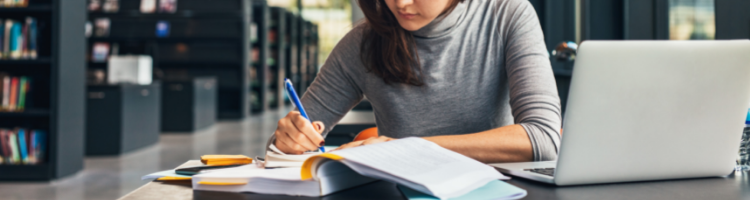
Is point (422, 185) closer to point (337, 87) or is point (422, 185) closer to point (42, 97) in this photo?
point (337, 87)

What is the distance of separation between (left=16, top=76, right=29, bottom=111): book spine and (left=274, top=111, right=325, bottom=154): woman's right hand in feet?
10.6

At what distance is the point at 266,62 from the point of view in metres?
9.30

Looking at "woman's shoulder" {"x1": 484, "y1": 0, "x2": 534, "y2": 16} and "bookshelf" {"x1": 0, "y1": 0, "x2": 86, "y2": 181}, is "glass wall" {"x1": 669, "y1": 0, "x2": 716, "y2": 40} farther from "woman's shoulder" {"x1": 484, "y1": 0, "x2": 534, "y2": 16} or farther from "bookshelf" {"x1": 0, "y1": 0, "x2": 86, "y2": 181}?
"bookshelf" {"x1": 0, "y1": 0, "x2": 86, "y2": 181}

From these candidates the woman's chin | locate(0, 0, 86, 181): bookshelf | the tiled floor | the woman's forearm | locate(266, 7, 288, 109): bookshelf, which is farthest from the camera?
locate(266, 7, 288, 109): bookshelf

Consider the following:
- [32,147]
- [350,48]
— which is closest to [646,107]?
[350,48]

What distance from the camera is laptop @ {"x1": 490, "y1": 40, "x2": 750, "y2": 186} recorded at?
2.23ft

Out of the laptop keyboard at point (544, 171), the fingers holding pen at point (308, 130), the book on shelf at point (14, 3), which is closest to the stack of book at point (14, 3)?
the book on shelf at point (14, 3)

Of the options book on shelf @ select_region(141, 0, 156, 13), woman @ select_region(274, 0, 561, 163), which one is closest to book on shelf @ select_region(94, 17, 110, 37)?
book on shelf @ select_region(141, 0, 156, 13)

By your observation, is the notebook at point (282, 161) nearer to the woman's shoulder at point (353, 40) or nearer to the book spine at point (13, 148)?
the woman's shoulder at point (353, 40)

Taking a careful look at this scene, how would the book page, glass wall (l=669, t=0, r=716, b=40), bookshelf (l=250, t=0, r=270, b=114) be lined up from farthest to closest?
bookshelf (l=250, t=0, r=270, b=114) → glass wall (l=669, t=0, r=716, b=40) → the book page

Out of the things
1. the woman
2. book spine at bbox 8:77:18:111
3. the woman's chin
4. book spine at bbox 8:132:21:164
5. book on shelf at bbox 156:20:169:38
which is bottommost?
book spine at bbox 8:132:21:164

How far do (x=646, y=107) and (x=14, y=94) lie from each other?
12.7 ft

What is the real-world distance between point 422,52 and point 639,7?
62.8 inches

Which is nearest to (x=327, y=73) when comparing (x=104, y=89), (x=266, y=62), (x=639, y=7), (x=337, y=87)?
(x=337, y=87)
